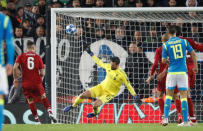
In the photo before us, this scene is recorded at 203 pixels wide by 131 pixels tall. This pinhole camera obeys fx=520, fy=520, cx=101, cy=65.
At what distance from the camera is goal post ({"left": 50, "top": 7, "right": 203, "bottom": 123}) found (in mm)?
11842

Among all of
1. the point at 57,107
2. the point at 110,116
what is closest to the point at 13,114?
the point at 57,107

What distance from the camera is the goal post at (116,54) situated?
1184 centimetres

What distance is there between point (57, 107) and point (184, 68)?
3812 millimetres

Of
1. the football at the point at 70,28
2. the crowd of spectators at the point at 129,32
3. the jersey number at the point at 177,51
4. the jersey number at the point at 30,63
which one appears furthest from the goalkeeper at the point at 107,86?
the jersey number at the point at 177,51

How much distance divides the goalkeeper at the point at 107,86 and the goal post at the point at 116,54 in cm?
73

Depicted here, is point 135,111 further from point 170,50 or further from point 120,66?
point 170,50

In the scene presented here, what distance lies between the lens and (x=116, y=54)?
1225 cm

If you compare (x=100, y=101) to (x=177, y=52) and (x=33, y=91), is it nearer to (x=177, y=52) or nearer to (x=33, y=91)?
(x=33, y=91)

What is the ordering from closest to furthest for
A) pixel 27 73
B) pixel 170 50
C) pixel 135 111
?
pixel 170 50 → pixel 27 73 → pixel 135 111

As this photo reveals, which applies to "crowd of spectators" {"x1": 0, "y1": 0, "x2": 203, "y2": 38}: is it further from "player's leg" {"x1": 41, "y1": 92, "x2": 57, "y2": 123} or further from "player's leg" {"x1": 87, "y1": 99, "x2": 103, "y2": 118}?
"player's leg" {"x1": 87, "y1": 99, "x2": 103, "y2": 118}

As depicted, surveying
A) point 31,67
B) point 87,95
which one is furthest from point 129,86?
point 31,67

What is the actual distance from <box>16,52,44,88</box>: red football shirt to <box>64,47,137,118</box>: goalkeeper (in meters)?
0.91

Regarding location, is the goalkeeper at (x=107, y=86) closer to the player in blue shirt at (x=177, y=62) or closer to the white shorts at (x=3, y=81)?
the player in blue shirt at (x=177, y=62)

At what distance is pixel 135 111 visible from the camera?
1195 centimetres
